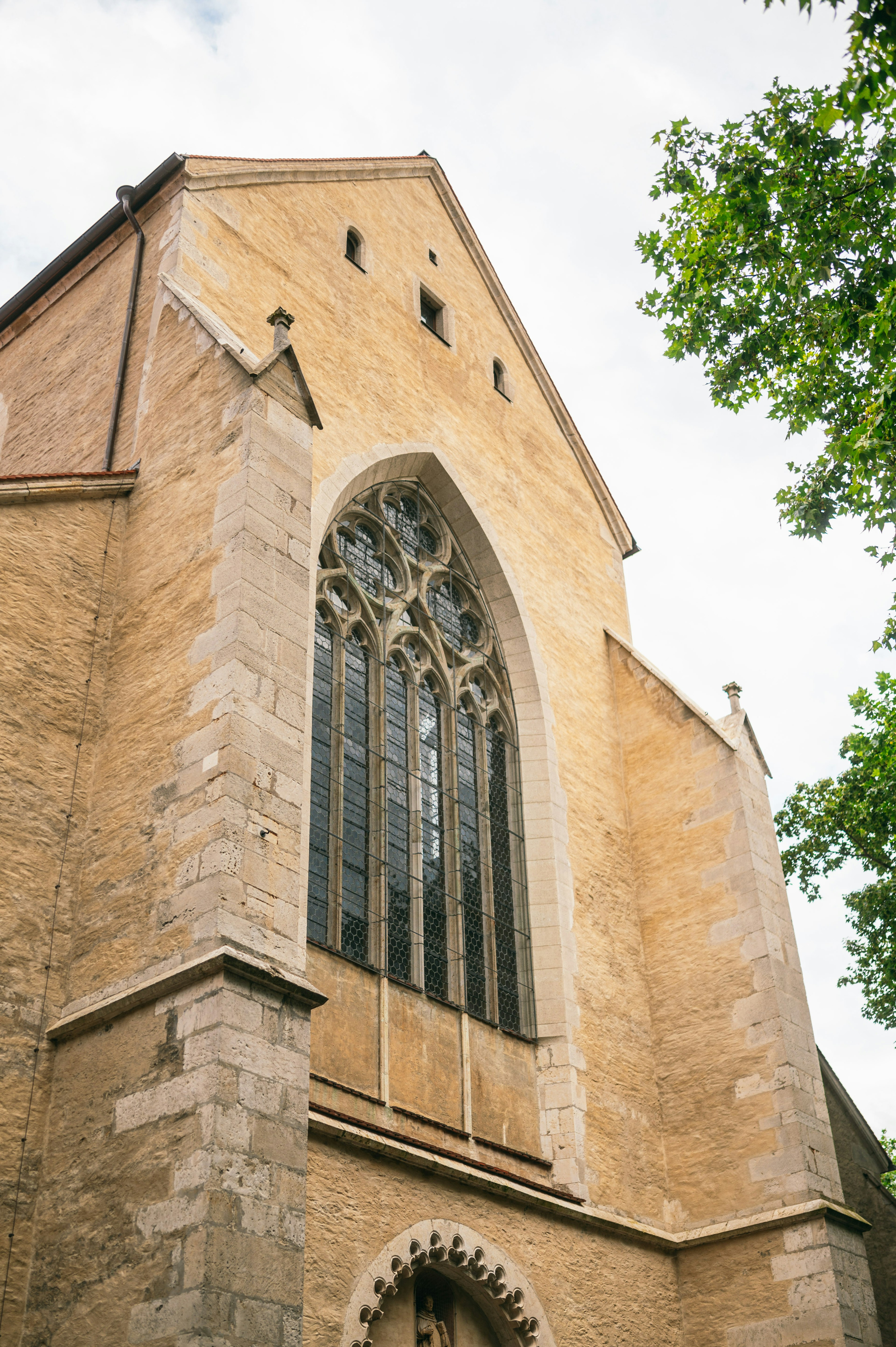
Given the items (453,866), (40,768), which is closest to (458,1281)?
(453,866)

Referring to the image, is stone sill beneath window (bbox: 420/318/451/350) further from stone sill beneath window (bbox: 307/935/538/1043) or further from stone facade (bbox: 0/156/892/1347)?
stone sill beneath window (bbox: 307/935/538/1043)

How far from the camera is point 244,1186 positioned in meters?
6.01

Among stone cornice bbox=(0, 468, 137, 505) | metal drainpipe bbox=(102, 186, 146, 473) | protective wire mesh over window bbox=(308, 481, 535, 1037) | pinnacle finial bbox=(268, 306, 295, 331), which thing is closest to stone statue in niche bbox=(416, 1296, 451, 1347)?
protective wire mesh over window bbox=(308, 481, 535, 1037)

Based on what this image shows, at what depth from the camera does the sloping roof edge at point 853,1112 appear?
13250 mm

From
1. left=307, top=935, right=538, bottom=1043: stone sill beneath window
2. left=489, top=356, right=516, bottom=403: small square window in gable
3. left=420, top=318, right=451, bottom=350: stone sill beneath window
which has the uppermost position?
left=489, top=356, right=516, bottom=403: small square window in gable

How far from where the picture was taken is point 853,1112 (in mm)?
13391

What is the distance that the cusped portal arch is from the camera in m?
7.72

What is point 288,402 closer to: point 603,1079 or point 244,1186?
point 244,1186

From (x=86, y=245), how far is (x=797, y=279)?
21.5 feet

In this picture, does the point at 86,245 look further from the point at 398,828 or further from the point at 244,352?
the point at 398,828

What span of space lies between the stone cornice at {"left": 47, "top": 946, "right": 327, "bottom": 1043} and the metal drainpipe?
4015 millimetres

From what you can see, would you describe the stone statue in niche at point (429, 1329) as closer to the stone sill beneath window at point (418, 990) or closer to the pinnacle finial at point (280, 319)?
the stone sill beneath window at point (418, 990)

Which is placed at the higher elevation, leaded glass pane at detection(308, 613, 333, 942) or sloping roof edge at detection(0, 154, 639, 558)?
sloping roof edge at detection(0, 154, 639, 558)

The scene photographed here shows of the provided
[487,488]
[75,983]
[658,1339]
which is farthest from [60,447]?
[658,1339]
